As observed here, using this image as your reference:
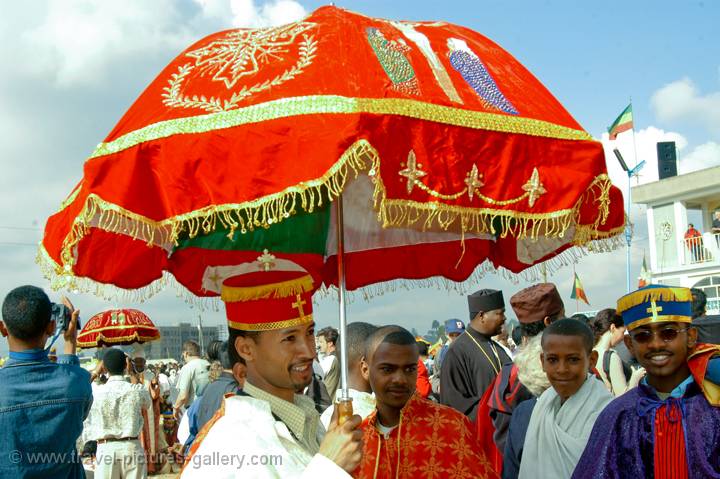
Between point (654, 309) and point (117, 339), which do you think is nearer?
point (654, 309)

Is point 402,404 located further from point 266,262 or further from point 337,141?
point 337,141

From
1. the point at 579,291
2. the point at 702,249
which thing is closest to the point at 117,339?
the point at 579,291

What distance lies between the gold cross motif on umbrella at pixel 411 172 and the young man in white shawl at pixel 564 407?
1.90 meters

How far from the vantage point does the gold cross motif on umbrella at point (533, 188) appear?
2.71m

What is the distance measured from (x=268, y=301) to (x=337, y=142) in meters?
0.71

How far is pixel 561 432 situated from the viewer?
3852 mm

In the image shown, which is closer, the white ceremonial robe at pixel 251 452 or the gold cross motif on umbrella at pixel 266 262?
the white ceremonial robe at pixel 251 452

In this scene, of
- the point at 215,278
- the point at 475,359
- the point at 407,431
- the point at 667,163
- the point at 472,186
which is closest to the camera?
the point at 472,186

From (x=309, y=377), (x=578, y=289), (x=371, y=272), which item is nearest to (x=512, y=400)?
(x=371, y=272)

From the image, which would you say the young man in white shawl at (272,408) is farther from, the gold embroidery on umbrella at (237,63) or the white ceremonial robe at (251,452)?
the gold embroidery on umbrella at (237,63)

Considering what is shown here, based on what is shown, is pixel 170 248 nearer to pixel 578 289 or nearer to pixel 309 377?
pixel 309 377

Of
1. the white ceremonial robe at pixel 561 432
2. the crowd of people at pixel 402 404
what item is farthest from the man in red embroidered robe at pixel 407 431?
the white ceremonial robe at pixel 561 432

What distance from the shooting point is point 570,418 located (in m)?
3.90

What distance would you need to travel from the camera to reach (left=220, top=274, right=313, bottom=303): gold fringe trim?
8.96 ft
